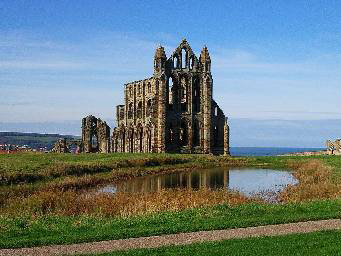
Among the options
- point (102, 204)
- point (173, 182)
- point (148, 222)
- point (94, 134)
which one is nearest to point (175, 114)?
point (94, 134)

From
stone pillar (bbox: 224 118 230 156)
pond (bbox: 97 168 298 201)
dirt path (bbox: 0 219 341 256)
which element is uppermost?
stone pillar (bbox: 224 118 230 156)

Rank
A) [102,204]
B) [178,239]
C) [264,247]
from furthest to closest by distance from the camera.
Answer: [102,204] < [178,239] < [264,247]

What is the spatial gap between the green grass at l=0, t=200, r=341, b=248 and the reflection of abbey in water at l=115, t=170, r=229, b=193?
1494 centimetres

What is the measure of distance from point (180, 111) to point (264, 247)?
6827 centimetres

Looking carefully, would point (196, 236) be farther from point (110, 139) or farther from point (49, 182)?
point (110, 139)

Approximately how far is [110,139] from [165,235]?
72426 millimetres

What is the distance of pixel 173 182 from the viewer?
42.5 metres

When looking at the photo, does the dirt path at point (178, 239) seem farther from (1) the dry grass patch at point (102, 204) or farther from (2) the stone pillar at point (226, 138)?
(2) the stone pillar at point (226, 138)

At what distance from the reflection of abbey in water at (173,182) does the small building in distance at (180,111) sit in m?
31.4

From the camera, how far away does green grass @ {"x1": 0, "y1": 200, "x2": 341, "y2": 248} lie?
1666 centimetres

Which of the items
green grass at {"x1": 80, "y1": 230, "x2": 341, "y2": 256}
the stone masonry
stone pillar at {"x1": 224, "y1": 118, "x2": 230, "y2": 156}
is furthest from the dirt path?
the stone masonry

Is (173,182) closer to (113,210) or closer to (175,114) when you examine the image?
(113,210)

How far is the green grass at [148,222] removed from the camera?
54.6ft

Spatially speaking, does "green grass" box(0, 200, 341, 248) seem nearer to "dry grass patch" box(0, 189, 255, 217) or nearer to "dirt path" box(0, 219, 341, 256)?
"dirt path" box(0, 219, 341, 256)
